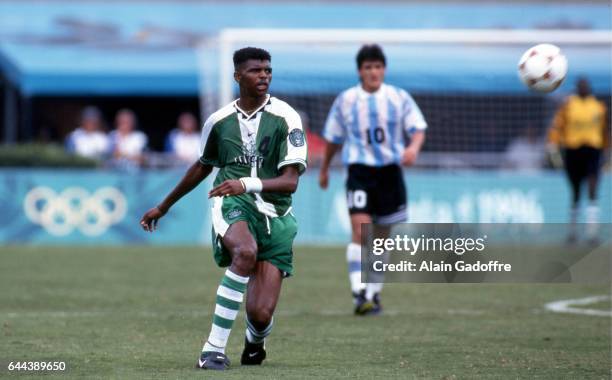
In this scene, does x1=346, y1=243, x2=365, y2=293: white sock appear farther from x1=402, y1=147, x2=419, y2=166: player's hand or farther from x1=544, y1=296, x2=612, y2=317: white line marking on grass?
x1=544, y1=296, x2=612, y2=317: white line marking on grass

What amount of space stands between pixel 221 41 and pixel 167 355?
977 cm

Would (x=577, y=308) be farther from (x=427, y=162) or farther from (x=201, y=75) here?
(x=201, y=75)

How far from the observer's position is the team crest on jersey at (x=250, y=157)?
773 centimetres

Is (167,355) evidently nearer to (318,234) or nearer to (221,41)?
(221,41)

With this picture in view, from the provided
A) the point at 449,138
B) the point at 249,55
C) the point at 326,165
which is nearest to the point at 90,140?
the point at 449,138

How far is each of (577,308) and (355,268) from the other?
6.84ft

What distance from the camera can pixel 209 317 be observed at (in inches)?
419

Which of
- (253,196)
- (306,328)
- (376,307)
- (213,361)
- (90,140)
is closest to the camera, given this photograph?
(213,361)

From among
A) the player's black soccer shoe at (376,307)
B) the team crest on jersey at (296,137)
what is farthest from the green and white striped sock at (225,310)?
the player's black soccer shoe at (376,307)

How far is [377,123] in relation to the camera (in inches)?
451

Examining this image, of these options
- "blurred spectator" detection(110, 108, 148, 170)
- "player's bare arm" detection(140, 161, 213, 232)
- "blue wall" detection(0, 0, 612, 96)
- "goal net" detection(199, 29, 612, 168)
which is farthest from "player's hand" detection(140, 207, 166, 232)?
"blue wall" detection(0, 0, 612, 96)

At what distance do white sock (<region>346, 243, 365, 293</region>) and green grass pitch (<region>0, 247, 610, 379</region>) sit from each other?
0.88 ft

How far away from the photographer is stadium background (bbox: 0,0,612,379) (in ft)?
28.1

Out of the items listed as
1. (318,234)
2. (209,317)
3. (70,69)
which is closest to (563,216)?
(318,234)
